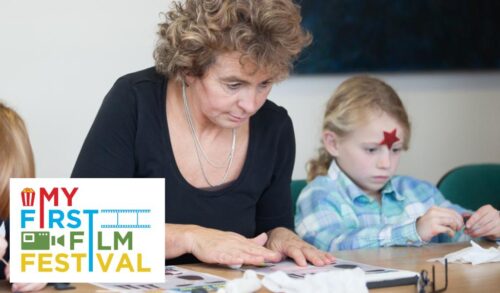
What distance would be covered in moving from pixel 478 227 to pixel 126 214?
125cm

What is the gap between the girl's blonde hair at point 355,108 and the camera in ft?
9.70

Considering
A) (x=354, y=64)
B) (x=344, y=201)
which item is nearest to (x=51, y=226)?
→ (x=344, y=201)

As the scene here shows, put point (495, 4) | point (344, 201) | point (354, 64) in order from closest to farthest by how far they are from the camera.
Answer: point (344, 201), point (354, 64), point (495, 4)

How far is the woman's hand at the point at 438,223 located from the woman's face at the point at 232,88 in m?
0.69

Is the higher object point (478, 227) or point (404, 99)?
point (404, 99)

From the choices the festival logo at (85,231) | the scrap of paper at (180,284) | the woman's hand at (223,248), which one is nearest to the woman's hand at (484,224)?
the woman's hand at (223,248)

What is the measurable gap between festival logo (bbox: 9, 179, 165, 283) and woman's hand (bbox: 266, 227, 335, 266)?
48 centimetres

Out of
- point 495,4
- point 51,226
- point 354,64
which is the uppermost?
point 495,4

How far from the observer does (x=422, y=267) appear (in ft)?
7.04

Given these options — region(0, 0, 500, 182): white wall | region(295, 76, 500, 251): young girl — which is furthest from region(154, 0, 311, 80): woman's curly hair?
region(0, 0, 500, 182): white wall

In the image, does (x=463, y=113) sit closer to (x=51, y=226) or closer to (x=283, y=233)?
(x=283, y=233)

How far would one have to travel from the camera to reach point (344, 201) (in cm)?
284

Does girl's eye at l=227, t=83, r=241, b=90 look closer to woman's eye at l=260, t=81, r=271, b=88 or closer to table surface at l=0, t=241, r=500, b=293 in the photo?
woman's eye at l=260, t=81, r=271, b=88

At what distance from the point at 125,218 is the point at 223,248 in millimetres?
342
